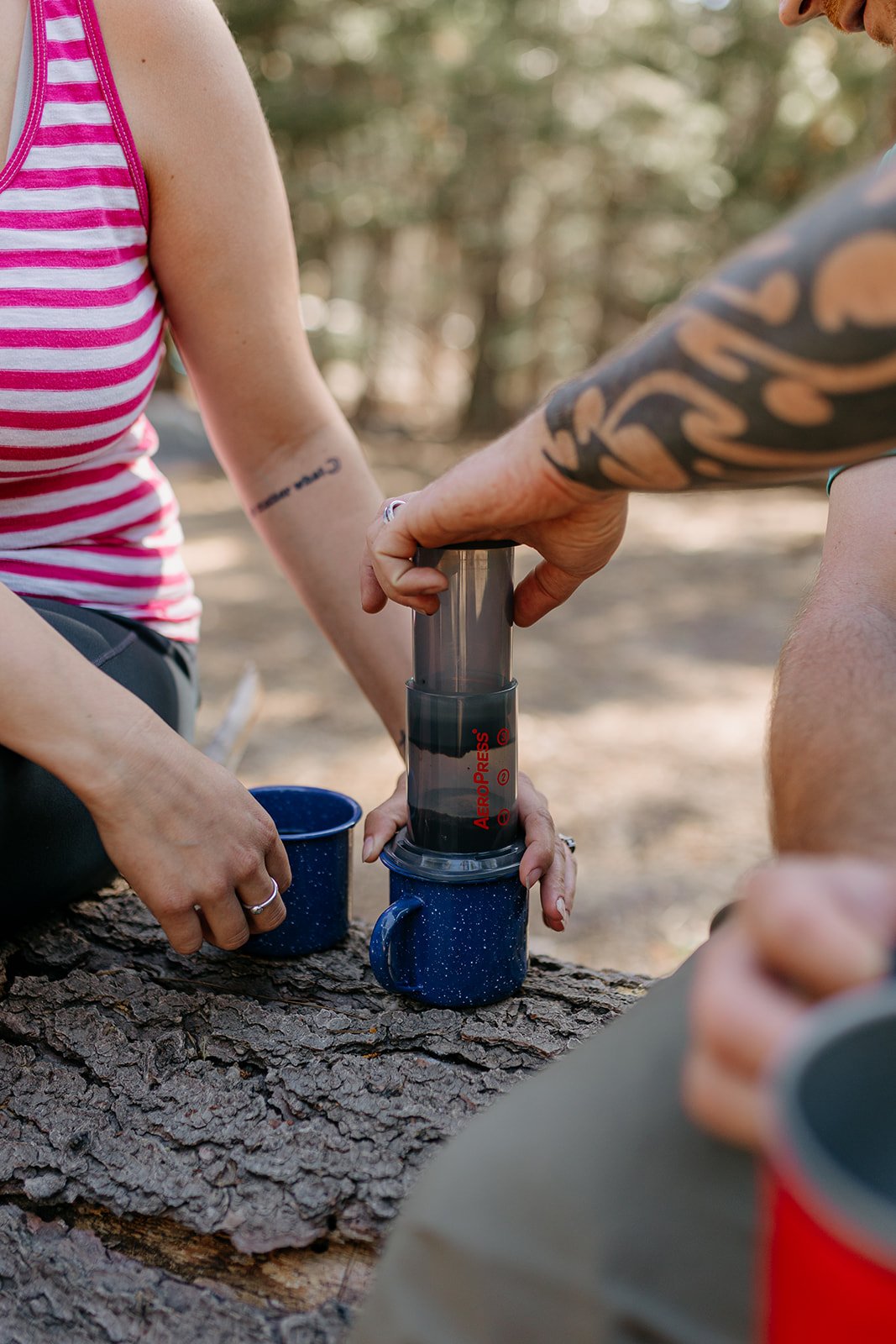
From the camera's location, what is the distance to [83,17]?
1.56 metres

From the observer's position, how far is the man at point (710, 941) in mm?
659

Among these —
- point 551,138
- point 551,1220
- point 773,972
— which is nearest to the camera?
point 773,972

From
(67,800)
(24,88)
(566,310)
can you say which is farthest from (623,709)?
(566,310)

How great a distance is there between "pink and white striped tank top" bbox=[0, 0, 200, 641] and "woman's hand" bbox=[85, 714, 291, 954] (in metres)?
0.48

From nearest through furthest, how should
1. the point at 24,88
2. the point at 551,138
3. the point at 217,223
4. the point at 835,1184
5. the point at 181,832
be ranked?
the point at 835,1184
the point at 181,832
the point at 24,88
the point at 217,223
the point at 551,138

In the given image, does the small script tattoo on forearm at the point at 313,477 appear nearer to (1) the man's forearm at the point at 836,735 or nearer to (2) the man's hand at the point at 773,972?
(1) the man's forearm at the point at 836,735

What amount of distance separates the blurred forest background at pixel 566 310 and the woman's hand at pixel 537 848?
161 cm

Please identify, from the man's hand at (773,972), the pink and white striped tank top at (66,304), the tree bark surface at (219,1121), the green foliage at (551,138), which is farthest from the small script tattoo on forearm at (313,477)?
the green foliage at (551,138)

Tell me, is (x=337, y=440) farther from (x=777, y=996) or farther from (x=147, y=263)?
(x=777, y=996)

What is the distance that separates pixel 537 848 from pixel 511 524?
1.36 feet

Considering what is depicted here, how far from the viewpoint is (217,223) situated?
168 cm

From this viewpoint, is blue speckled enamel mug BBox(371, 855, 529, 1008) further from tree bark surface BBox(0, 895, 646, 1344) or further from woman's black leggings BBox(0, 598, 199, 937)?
woman's black leggings BBox(0, 598, 199, 937)

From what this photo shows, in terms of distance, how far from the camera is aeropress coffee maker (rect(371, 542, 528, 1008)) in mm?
1396

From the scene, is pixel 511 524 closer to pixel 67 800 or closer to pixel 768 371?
pixel 768 371
